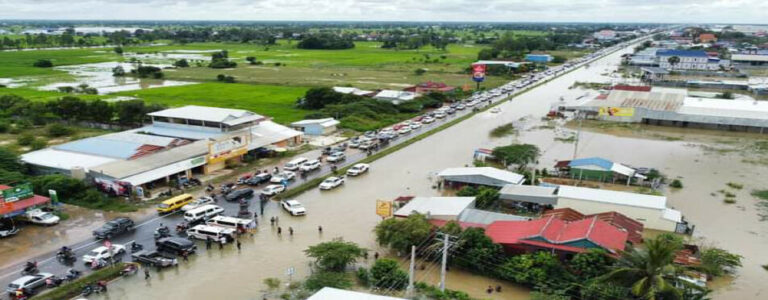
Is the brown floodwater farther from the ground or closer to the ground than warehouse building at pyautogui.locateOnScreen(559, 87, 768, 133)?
closer to the ground

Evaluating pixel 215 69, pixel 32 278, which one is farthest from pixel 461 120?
pixel 215 69

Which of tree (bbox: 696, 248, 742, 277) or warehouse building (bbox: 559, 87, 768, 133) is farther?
warehouse building (bbox: 559, 87, 768, 133)

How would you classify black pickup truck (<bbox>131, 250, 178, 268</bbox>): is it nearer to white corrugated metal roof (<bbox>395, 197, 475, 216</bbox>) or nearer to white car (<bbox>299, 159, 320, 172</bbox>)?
white corrugated metal roof (<bbox>395, 197, 475, 216</bbox>)

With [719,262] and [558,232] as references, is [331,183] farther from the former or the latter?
[719,262]

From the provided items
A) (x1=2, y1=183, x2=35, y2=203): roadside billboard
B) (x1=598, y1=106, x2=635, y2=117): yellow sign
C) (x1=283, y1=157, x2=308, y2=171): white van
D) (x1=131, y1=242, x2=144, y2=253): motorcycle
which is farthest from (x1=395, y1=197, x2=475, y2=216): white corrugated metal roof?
(x1=598, y1=106, x2=635, y2=117): yellow sign

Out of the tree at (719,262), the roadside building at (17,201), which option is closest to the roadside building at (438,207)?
the tree at (719,262)

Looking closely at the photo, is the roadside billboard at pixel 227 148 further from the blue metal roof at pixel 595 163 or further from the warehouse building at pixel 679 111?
the warehouse building at pixel 679 111

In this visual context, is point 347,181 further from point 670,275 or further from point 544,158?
point 670,275
